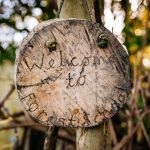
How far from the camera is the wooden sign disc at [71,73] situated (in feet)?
3.87

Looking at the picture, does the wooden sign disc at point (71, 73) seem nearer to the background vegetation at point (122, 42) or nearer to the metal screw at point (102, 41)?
the metal screw at point (102, 41)

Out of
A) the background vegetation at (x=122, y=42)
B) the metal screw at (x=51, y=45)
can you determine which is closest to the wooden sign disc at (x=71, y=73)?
the metal screw at (x=51, y=45)

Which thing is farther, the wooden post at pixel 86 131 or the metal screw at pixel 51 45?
the wooden post at pixel 86 131

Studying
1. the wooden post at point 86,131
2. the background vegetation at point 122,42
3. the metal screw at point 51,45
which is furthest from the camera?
the background vegetation at point 122,42

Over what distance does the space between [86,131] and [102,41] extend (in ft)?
1.08

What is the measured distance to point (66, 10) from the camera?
4.62ft

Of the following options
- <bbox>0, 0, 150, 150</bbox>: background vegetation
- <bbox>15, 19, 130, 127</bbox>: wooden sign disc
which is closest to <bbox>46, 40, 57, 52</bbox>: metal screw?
<bbox>15, 19, 130, 127</bbox>: wooden sign disc

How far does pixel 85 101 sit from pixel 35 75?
185 millimetres

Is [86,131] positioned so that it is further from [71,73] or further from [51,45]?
[51,45]

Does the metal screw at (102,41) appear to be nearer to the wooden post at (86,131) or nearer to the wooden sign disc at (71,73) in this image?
the wooden sign disc at (71,73)

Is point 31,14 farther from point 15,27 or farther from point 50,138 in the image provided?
point 50,138

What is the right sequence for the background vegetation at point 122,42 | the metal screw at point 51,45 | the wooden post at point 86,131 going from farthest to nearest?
Result: the background vegetation at point 122,42 → the wooden post at point 86,131 → the metal screw at point 51,45

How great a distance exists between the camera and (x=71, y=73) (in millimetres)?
1215

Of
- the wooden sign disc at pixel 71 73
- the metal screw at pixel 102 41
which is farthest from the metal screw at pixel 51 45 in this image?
the metal screw at pixel 102 41
